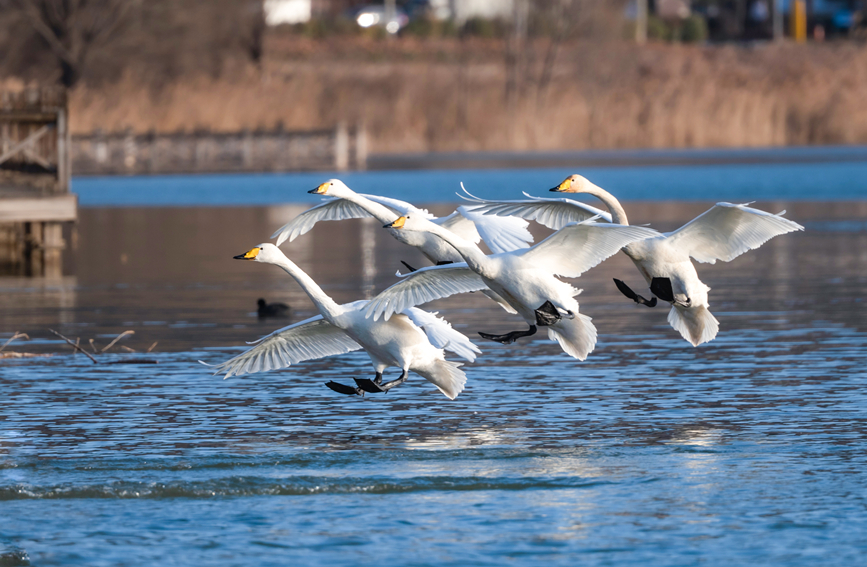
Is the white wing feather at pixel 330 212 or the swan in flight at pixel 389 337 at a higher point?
the white wing feather at pixel 330 212

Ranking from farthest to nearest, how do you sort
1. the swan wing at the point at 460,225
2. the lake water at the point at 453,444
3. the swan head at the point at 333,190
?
the swan wing at the point at 460,225
the swan head at the point at 333,190
the lake water at the point at 453,444

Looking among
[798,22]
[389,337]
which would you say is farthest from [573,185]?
[798,22]

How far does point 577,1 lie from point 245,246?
106 ft

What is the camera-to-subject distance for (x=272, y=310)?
48.3ft

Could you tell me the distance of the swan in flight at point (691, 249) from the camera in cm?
1017

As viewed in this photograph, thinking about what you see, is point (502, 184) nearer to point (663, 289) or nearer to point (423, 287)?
point (663, 289)

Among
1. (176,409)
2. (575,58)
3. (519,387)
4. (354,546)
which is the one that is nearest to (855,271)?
(519,387)

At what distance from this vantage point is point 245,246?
22453mm

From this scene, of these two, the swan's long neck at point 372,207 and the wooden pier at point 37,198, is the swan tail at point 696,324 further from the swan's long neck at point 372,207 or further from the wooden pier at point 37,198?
the wooden pier at point 37,198

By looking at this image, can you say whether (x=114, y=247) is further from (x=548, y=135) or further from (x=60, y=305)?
(x=548, y=135)

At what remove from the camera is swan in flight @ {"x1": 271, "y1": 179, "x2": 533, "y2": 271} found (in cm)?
1059

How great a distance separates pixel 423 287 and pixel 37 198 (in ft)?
37.7

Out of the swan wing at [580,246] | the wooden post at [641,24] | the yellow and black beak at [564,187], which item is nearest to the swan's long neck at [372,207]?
the yellow and black beak at [564,187]

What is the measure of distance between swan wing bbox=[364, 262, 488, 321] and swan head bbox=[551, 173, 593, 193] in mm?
976
